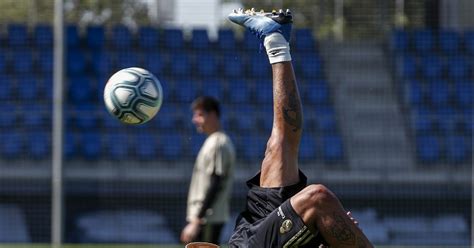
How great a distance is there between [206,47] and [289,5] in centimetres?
169

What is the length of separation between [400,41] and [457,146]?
7.03ft

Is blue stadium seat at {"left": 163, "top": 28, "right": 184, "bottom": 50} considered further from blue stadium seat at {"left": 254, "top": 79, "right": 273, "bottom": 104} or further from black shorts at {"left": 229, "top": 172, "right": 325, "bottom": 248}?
black shorts at {"left": 229, "top": 172, "right": 325, "bottom": 248}

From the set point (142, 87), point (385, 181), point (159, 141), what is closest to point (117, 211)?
point (159, 141)

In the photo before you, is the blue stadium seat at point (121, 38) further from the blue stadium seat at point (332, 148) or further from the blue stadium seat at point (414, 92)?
the blue stadium seat at point (414, 92)

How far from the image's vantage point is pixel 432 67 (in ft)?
55.0

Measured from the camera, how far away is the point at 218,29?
53.2 feet

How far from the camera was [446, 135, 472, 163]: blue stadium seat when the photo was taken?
51.9 feet

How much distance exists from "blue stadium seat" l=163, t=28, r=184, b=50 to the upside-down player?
9051mm

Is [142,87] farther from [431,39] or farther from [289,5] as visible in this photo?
[431,39]

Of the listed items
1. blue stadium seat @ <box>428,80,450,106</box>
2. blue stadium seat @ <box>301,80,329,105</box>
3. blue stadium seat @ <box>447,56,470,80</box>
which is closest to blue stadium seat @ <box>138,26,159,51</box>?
blue stadium seat @ <box>301,80,329,105</box>

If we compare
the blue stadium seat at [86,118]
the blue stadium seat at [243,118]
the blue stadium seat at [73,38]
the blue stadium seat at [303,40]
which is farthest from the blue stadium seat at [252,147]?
the blue stadium seat at [73,38]

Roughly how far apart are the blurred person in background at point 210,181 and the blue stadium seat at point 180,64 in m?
6.78

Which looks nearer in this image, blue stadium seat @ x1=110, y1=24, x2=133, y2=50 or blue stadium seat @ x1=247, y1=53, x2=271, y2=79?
blue stadium seat @ x1=110, y1=24, x2=133, y2=50

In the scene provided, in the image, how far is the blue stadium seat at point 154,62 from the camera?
1622 centimetres
